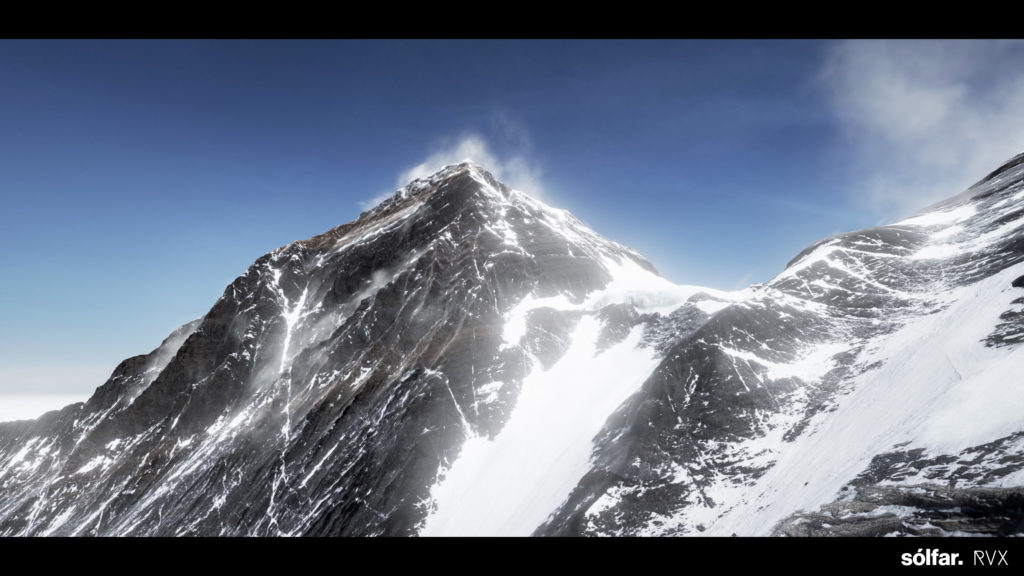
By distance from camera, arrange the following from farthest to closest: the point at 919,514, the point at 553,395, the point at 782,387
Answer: the point at 553,395, the point at 782,387, the point at 919,514

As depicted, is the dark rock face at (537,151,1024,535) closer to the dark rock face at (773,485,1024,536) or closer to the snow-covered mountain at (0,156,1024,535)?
the dark rock face at (773,485,1024,536)

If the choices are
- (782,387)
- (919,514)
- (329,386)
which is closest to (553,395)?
(782,387)

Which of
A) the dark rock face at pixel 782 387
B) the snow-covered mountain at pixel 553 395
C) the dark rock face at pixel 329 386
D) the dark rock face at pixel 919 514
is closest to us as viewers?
the dark rock face at pixel 919 514

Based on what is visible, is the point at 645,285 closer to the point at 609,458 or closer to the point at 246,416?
the point at 609,458

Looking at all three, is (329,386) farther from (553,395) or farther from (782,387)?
(782,387)

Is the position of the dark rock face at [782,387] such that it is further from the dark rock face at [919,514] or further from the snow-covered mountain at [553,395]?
the snow-covered mountain at [553,395]

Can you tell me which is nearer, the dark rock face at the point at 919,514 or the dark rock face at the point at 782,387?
the dark rock face at the point at 919,514

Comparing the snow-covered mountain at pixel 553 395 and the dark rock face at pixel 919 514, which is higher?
the snow-covered mountain at pixel 553 395

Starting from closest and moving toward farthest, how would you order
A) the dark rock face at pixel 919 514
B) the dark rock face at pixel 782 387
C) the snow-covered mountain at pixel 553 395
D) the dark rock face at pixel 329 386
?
the dark rock face at pixel 919 514
the snow-covered mountain at pixel 553 395
the dark rock face at pixel 782 387
the dark rock face at pixel 329 386

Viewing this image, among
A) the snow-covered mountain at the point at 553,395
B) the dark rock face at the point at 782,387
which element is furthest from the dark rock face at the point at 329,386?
the dark rock face at the point at 782,387
